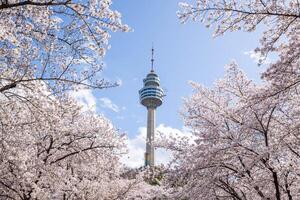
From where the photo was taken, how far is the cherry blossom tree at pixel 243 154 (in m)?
9.16

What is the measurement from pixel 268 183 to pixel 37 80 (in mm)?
6824

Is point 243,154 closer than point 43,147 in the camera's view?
Yes

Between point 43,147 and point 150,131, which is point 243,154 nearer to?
point 43,147

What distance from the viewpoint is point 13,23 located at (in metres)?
6.48

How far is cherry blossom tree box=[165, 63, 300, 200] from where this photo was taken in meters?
9.16

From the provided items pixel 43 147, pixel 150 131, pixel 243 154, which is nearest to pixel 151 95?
pixel 150 131

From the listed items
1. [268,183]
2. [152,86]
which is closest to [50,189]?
[268,183]

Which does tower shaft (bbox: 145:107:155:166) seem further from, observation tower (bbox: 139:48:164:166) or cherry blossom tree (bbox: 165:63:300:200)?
cherry blossom tree (bbox: 165:63:300:200)

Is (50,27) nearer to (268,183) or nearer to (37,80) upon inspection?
(37,80)

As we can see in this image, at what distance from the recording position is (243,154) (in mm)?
9453

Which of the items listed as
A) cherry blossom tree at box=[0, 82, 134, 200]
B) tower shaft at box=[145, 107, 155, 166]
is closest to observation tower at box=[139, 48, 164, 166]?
tower shaft at box=[145, 107, 155, 166]

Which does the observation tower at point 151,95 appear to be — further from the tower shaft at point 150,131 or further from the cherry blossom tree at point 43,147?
the cherry blossom tree at point 43,147

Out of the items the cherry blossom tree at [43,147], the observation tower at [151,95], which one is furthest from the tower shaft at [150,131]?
the cherry blossom tree at [43,147]

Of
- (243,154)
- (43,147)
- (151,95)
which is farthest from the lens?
(151,95)
